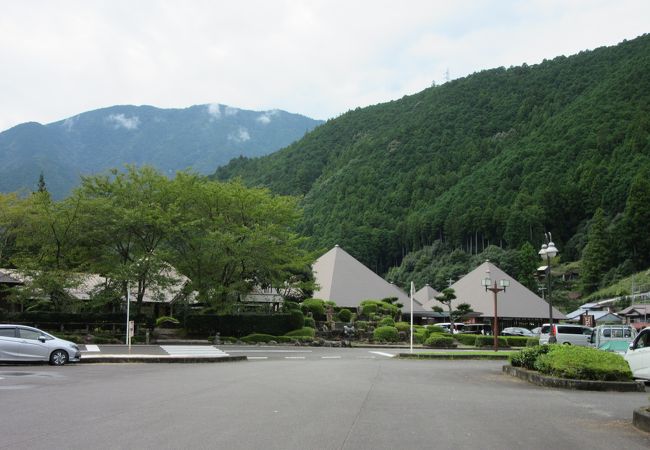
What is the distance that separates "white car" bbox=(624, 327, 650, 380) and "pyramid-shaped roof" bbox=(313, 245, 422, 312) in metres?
35.5

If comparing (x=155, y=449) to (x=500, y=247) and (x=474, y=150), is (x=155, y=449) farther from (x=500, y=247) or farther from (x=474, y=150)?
(x=474, y=150)

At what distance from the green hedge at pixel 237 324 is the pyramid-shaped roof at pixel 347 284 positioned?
539 inches

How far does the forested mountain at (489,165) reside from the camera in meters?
Answer: 103

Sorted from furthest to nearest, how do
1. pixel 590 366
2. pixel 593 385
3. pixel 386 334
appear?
pixel 386 334 < pixel 590 366 < pixel 593 385

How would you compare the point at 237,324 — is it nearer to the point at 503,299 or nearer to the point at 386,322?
the point at 386,322

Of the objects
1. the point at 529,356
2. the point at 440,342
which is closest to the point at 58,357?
the point at 529,356

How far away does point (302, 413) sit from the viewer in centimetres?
934

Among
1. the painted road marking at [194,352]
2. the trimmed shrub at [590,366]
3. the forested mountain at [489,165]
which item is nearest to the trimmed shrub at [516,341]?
the painted road marking at [194,352]

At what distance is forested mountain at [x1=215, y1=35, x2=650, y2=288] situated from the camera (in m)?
103

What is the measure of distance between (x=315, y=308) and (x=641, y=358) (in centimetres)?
3060

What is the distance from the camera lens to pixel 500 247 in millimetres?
106875

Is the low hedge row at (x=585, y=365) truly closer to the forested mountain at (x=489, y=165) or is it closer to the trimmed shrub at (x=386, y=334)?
the trimmed shrub at (x=386, y=334)

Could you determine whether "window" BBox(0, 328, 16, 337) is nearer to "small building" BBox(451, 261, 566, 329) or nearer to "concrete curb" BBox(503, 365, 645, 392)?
"concrete curb" BBox(503, 365, 645, 392)

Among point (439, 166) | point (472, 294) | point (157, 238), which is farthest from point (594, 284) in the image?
point (157, 238)
